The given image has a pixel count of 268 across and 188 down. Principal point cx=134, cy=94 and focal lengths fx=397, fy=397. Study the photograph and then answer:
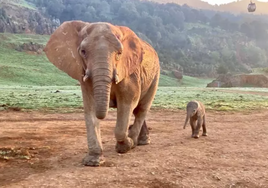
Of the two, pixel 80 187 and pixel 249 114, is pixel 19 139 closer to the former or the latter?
pixel 80 187

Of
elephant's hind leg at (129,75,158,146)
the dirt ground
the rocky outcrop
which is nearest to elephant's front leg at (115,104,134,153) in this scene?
the dirt ground

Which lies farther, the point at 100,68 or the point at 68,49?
the point at 68,49

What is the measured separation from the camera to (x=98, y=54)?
18.8 feet

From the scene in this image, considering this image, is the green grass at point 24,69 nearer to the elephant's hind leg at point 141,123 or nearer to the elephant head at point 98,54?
the elephant's hind leg at point 141,123

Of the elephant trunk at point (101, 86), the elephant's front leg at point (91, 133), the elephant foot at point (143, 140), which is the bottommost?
the elephant foot at point (143, 140)

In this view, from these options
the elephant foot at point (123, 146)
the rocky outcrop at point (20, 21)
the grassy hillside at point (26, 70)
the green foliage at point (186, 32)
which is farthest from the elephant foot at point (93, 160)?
the rocky outcrop at point (20, 21)

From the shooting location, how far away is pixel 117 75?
5.97 metres

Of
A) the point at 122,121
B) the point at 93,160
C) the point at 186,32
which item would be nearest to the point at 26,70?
the point at 122,121

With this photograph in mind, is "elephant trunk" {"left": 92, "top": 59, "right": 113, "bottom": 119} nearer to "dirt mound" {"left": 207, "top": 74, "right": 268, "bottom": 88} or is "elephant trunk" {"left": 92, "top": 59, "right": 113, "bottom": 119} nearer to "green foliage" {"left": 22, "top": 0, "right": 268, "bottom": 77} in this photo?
"dirt mound" {"left": 207, "top": 74, "right": 268, "bottom": 88}

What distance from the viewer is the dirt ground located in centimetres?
543

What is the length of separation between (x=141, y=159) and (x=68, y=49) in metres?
2.24

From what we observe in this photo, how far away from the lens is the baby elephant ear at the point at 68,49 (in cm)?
647

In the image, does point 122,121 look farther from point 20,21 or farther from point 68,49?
point 20,21

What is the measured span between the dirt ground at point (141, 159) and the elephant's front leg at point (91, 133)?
25 centimetres
